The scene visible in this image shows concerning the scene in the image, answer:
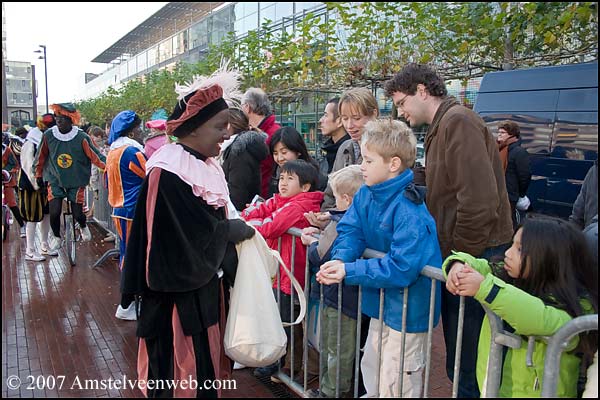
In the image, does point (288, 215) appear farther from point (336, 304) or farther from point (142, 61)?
point (142, 61)

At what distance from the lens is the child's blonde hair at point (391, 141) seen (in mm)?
2520

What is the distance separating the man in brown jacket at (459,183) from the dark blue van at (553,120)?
122 inches

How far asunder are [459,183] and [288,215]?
3.73ft

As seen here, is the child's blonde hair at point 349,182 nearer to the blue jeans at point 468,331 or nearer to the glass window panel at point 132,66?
the blue jeans at point 468,331

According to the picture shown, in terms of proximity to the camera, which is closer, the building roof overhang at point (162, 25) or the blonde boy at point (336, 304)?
the blonde boy at point (336, 304)

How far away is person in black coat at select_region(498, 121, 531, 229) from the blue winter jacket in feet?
13.1

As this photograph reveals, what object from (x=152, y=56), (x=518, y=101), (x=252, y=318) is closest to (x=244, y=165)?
(x=252, y=318)

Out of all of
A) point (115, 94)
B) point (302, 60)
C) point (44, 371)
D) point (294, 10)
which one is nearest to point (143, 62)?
point (115, 94)

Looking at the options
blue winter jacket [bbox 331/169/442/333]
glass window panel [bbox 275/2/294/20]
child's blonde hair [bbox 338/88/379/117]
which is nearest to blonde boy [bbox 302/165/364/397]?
blue winter jacket [bbox 331/169/442/333]

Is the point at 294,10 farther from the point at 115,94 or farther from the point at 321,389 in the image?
the point at 115,94

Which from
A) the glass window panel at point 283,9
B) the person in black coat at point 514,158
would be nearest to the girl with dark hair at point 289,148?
the person in black coat at point 514,158

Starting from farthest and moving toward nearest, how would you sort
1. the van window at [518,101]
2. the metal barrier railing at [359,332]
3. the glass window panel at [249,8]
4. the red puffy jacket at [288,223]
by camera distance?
the glass window panel at [249,8], the van window at [518,101], the red puffy jacket at [288,223], the metal barrier railing at [359,332]

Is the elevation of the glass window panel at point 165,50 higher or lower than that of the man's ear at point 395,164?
higher

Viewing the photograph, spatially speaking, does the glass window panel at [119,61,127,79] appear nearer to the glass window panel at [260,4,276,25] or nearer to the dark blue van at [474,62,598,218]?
the glass window panel at [260,4,276,25]
